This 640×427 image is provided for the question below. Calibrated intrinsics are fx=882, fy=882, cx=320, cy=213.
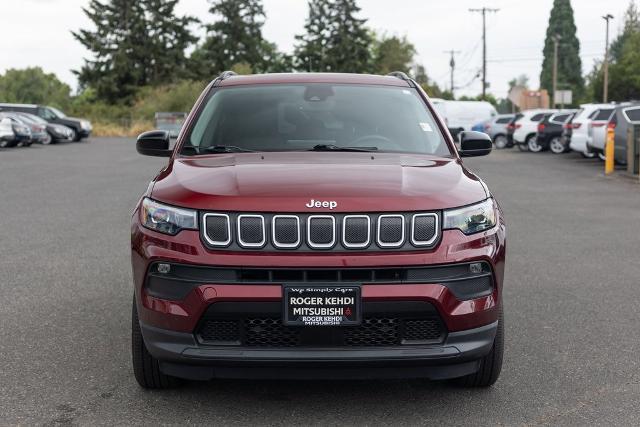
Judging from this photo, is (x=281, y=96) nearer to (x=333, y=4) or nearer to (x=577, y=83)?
(x=333, y=4)

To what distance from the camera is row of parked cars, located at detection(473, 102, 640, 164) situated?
2142 centimetres

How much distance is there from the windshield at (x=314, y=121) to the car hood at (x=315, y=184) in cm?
42

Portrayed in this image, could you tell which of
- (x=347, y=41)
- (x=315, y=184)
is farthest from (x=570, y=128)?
(x=347, y=41)

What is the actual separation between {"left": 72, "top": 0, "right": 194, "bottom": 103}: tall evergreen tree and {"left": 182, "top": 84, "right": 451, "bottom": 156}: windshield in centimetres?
7414

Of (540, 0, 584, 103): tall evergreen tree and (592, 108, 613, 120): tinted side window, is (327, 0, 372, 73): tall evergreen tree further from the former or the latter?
(592, 108, 613, 120): tinted side window

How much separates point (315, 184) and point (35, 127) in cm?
3608

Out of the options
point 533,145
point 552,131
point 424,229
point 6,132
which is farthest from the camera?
point 6,132

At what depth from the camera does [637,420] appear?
406 centimetres

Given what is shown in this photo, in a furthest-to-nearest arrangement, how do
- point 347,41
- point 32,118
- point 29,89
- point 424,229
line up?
point 29,89 < point 347,41 < point 32,118 < point 424,229

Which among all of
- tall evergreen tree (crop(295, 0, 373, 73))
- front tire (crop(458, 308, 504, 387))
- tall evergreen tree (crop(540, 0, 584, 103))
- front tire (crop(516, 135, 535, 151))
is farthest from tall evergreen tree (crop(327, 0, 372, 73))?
front tire (crop(458, 308, 504, 387))

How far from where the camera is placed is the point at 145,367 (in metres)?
4.35

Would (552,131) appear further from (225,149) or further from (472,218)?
(472,218)

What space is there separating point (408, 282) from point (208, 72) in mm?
81102

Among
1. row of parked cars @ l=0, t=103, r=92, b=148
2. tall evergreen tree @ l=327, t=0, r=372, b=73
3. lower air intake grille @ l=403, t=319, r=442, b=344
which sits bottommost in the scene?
row of parked cars @ l=0, t=103, r=92, b=148
